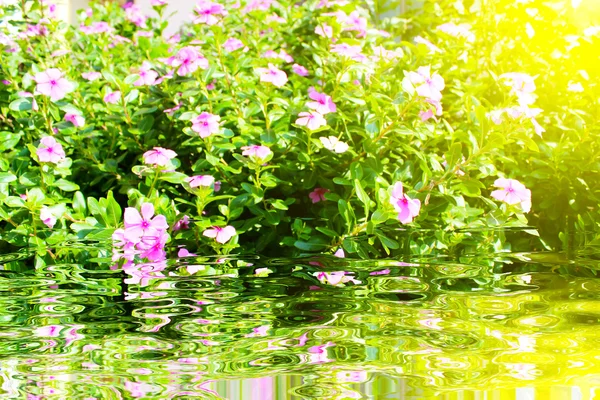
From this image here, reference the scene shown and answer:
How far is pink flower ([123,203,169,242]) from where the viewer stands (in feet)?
6.24

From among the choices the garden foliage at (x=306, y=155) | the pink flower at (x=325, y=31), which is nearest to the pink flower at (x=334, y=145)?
the garden foliage at (x=306, y=155)

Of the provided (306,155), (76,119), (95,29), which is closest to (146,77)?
(76,119)

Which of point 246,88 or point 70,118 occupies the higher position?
point 246,88

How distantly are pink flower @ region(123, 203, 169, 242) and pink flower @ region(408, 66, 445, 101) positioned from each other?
824 mm

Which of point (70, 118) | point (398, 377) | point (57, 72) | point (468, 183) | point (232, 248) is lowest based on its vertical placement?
point (398, 377)

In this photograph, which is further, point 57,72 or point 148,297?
point 57,72

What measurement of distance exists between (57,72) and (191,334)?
1.44 m

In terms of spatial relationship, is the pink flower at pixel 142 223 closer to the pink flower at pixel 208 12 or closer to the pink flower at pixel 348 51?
the pink flower at pixel 348 51

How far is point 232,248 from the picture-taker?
83.0 inches

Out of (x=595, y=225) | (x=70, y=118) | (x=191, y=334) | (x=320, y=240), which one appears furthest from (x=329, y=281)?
(x=70, y=118)

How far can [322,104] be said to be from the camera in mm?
2199

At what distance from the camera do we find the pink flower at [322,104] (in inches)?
84.9

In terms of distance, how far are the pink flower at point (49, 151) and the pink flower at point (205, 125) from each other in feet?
1.48

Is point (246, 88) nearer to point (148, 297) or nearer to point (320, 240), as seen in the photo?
point (320, 240)
